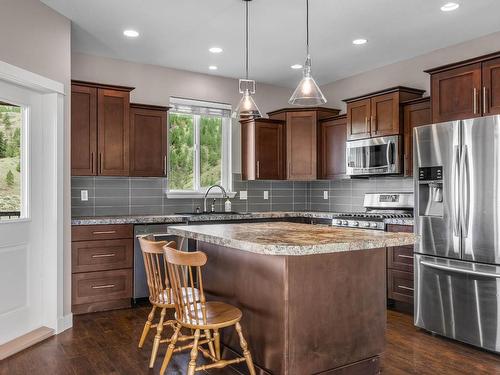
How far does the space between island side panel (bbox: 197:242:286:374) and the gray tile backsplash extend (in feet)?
7.77

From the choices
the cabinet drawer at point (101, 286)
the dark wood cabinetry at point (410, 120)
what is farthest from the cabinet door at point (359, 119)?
the cabinet drawer at point (101, 286)

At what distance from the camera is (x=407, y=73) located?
512 cm

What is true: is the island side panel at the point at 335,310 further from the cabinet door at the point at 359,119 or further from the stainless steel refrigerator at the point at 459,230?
the cabinet door at the point at 359,119

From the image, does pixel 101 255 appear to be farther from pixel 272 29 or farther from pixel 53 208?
pixel 272 29

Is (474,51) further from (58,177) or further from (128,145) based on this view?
(58,177)

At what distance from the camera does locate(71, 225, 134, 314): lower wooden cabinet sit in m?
4.25

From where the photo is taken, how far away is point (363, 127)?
202 inches

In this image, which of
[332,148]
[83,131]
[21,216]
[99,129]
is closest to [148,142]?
[99,129]

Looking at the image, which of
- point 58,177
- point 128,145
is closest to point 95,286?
point 58,177

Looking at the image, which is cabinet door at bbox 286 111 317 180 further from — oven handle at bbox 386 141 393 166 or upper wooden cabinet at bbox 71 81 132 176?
upper wooden cabinet at bbox 71 81 132 176

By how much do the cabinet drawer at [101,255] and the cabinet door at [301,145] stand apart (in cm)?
247

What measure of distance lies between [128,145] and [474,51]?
3761 millimetres

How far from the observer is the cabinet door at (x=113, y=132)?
15.1 feet

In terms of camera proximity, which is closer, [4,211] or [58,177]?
[4,211]
